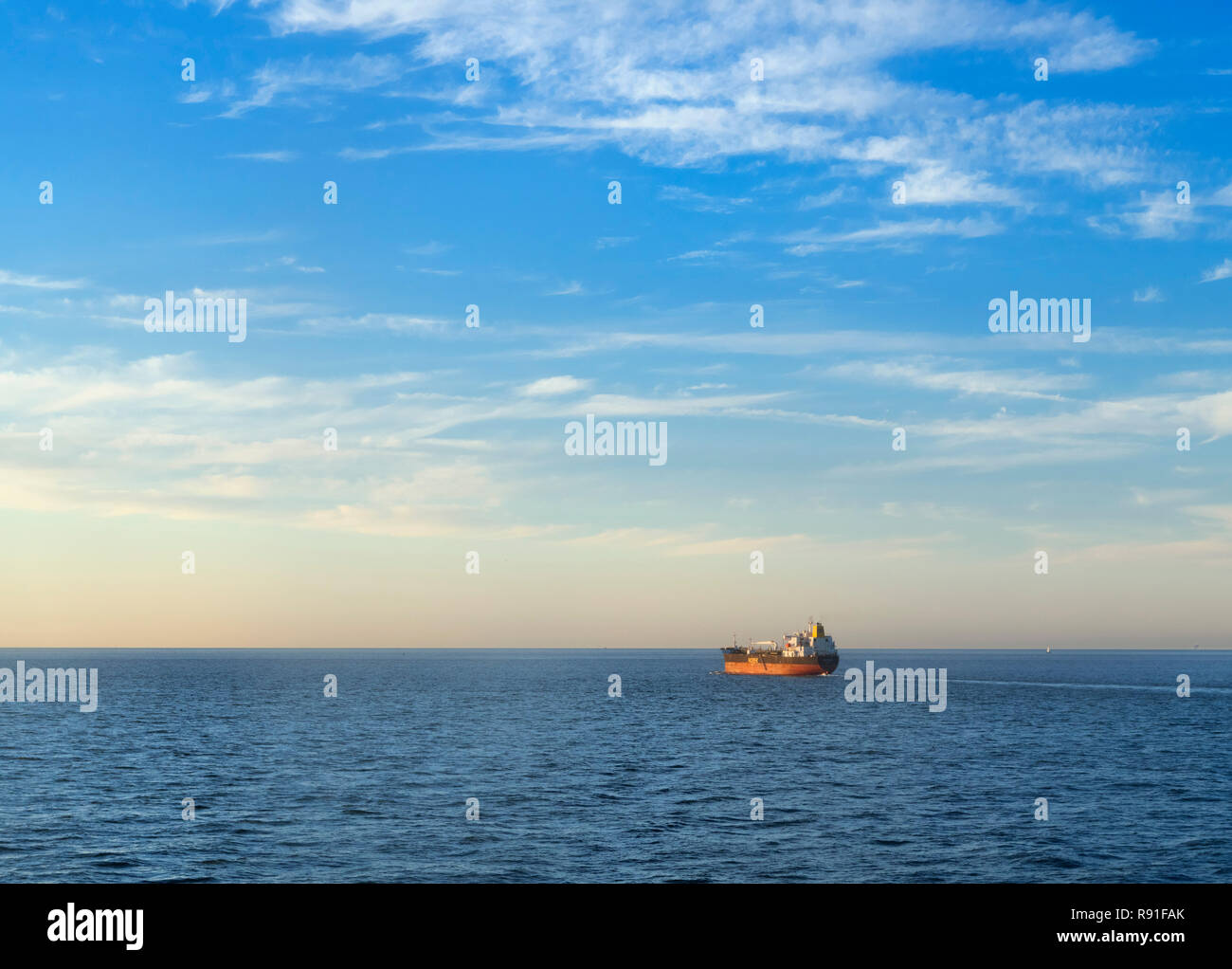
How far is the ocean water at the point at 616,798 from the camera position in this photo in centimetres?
3741

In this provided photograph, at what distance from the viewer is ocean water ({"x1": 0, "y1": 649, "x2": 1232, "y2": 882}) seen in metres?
37.4
